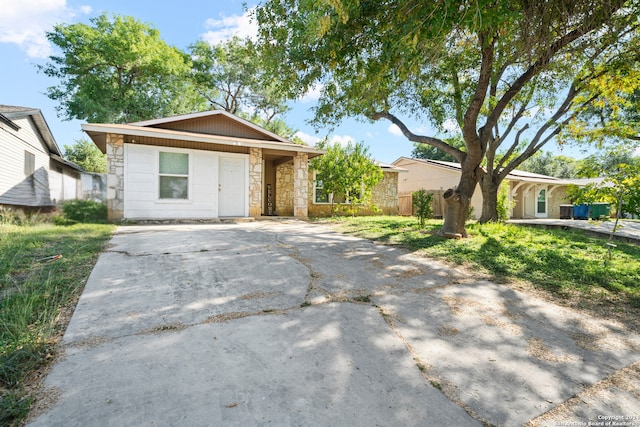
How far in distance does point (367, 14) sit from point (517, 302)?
184 inches

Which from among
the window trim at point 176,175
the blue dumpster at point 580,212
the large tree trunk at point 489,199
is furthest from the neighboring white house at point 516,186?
the window trim at point 176,175

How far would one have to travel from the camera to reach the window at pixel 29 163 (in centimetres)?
1287

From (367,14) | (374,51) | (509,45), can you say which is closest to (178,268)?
(367,14)

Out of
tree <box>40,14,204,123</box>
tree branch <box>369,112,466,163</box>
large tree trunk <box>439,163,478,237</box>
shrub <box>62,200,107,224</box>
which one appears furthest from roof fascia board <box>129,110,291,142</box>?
tree <box>40,14,204,123</box>

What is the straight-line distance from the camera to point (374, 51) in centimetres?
582

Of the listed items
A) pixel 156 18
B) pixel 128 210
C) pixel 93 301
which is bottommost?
pixel 93 301

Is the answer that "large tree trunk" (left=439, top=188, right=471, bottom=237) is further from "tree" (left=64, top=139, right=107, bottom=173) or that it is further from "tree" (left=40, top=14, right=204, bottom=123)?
"tree" (left=64, top=139, right=107, bottom=173)

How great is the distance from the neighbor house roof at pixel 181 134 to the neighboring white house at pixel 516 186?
1081cm

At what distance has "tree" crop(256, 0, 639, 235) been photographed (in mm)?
4184

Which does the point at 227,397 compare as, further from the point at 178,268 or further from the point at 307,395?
the point at 178,268

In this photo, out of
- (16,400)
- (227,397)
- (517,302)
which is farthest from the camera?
(517,302)

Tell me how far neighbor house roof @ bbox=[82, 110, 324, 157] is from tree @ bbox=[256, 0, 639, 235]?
6.71 ft

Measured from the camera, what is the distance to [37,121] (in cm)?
1354

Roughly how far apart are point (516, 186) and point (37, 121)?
85.0ft
